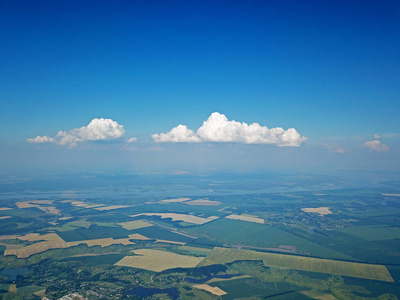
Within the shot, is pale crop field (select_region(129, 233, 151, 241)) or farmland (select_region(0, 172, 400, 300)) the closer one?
farmland (select_region(0, 172, 400, 300))

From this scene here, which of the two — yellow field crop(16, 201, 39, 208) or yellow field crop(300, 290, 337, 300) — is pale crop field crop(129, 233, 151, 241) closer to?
yellow field crop(300, 290, 337, 300)

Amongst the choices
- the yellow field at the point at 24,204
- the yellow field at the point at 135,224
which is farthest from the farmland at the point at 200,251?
the yellow field at the point at 24,204

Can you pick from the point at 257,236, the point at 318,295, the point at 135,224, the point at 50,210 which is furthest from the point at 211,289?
the point at 50,210

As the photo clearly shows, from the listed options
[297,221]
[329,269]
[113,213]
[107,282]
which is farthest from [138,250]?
[297,221]

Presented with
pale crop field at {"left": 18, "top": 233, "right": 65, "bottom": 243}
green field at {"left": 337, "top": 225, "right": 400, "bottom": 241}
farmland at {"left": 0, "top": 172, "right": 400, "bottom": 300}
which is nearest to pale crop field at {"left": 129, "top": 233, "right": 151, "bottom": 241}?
farmland at {"left": 0, "top": 172, "right": 400, "bottom": 300}

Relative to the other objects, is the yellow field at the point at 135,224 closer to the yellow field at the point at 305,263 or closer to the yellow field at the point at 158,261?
the yellow field at the point at 158,261

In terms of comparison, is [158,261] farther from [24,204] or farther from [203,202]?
[24,204]
